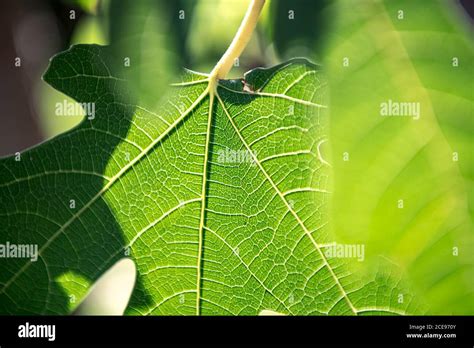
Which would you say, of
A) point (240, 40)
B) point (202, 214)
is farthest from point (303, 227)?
point (240, 40)

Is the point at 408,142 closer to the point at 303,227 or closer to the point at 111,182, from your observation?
the point at 303,227

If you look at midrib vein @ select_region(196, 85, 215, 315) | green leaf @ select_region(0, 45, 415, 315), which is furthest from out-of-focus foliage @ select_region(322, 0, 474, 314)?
midrib vein @ select_region(196, 85, 215, 315)

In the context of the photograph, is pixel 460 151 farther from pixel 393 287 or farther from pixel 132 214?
pixel 132 214

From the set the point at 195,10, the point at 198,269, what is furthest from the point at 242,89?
the point at 198,269

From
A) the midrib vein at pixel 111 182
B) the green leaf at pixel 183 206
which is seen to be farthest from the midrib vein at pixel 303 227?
the midrib vein at pixel 111 182

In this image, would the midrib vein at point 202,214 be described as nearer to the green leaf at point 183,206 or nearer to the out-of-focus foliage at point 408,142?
the green leaf at point 183,206

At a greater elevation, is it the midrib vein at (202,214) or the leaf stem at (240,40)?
the leaf stem at (240,40)

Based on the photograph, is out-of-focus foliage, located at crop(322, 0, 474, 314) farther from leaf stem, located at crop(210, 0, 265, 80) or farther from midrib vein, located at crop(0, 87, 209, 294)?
midrib vein, located at crop(0, 87, 209, 294)
